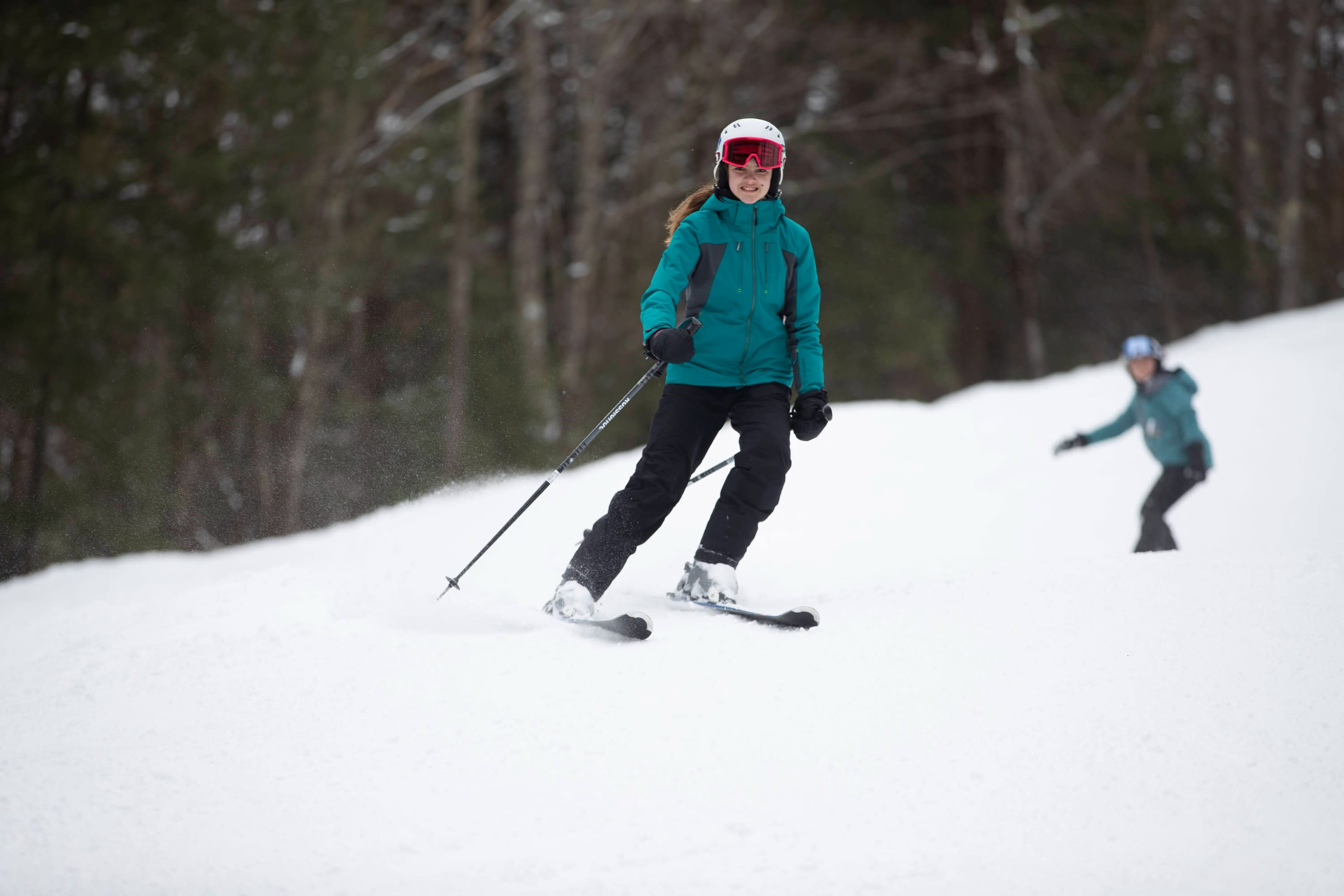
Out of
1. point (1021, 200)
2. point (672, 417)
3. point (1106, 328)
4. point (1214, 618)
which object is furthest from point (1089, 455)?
point (1106, 328)

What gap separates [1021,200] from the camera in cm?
1734

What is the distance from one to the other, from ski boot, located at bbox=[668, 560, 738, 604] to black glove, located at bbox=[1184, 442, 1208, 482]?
330 cm

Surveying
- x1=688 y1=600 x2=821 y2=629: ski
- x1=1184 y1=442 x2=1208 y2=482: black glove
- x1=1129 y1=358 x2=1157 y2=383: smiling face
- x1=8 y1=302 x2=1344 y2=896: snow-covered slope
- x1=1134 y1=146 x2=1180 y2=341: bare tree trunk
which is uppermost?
x1=1134 y1=146 x2=1180 y2=341: bare tree trunk

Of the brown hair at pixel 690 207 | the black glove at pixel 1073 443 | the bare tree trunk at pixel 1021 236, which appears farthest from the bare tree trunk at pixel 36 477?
the bare tree trunk at pixel 1021 236

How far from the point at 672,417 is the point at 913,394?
1423 cm

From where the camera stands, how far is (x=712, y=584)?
3.74 metres

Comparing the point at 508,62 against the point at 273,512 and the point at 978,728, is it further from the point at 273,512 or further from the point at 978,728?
the point at 978,728

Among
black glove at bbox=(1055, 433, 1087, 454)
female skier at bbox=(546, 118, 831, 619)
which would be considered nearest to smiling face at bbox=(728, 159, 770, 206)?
female skier at bbox=(546, 118, 831, 619)

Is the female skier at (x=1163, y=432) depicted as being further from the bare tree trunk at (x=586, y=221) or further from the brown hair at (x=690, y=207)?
the bare tree trunk at (x=586, y=221)

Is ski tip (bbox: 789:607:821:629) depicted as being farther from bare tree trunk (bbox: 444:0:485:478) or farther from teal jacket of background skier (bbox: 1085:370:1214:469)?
bare tree trunk (bbox: 444:0:485:478)

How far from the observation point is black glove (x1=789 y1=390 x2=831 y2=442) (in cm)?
368

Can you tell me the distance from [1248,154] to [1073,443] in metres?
13.7

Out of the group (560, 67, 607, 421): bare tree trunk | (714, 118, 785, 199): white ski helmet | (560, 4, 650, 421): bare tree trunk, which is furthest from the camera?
(560, 67, 607, 421): bare tree trunk

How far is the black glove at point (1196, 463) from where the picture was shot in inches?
230
